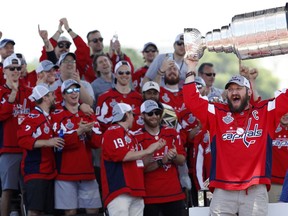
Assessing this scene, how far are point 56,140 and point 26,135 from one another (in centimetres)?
35

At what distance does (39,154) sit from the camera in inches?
425

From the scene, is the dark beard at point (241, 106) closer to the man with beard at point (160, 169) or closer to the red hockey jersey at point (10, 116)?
the man with beard at point (160, 169)

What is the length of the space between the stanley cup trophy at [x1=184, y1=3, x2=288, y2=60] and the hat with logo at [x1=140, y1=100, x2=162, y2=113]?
110 inches

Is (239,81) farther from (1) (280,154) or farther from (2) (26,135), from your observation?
(2) (26,135)

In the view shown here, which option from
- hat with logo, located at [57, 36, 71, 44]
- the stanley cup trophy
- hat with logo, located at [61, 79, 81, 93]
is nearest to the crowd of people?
hat with logo, located at [61, 79, 81, 93]

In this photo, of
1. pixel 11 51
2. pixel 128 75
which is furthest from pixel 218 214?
pixel 11 51

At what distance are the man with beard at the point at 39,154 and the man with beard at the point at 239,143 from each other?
207 centimetres

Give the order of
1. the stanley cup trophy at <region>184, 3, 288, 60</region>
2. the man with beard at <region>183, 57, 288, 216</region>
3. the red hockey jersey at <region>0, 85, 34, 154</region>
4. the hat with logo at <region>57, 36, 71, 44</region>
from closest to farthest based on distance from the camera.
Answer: the stanley cup trophy at <region>184, 3, 288, 60</region>
the man with beard at <region>183, 57, 288, 216</region>
the red hockey jersey at <region>0, 85, 34, 154</region>
the hat with logo at <region>57, 36, 71, 44</region>

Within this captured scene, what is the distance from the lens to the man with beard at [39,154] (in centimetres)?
1066

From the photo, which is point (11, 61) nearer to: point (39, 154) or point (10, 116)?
point (10, 116)

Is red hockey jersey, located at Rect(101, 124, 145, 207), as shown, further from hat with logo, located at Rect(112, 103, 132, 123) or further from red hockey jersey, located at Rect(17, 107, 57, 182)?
red hockey jersey, located at Rect(17, 107, 57, 182)

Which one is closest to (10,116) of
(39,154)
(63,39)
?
(39,154)

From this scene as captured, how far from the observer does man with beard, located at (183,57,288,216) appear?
30.1ft

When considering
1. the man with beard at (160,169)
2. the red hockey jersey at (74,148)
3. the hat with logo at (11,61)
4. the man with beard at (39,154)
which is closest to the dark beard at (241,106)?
the man with beard at (160,169)
